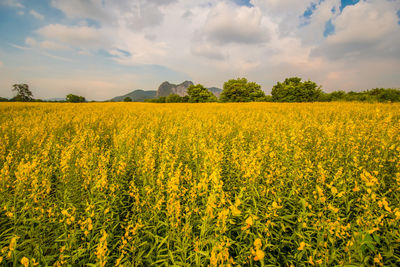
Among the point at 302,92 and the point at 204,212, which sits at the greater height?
the point at 302,92

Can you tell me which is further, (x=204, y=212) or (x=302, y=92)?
(x=302, y=92)

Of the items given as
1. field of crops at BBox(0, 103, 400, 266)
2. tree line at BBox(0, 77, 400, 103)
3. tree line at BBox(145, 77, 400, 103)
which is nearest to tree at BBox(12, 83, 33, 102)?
tree line at BBox(0, 77, 400, 103)

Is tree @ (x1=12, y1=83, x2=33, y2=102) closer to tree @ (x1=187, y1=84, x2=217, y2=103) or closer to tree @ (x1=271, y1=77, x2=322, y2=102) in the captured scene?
tree @ (x1=187, y1=84, x2=217, y2=103)

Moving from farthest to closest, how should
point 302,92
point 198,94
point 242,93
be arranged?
1. point 198,94
2. point 242,93
3. point 302,92

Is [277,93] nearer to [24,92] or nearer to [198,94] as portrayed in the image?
[198,94]

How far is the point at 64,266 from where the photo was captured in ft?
5.70

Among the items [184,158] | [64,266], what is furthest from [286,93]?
[64,266]

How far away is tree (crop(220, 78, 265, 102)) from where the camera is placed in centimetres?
5491

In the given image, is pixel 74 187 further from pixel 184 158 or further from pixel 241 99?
pixel 241 99

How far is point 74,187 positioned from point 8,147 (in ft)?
13.7

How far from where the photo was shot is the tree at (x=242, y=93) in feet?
180

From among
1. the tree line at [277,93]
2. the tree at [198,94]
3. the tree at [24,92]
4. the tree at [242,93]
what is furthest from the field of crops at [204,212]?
the tree at [24,92]

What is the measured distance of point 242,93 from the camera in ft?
181

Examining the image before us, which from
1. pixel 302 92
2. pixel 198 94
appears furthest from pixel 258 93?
pixel 198 94
